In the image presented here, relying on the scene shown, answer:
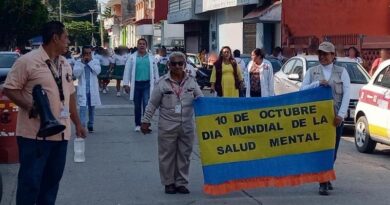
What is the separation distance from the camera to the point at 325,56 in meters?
9.36

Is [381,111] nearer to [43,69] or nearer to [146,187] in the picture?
[146,187]

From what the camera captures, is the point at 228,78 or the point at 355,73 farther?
the point at 355,73

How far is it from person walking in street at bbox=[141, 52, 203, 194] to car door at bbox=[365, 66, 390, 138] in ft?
13.8

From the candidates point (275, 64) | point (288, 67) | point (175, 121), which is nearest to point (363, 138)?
point (175, 121)

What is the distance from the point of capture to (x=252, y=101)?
897 cm

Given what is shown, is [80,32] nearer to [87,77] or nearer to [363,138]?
[87,77]

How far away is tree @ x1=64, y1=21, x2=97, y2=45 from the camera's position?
95.4 metres

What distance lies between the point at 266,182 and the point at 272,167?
189 mm

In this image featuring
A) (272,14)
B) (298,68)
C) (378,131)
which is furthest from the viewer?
(272,14)

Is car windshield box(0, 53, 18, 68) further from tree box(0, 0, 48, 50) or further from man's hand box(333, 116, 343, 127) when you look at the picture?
tree box(0, 0, 48, 50)

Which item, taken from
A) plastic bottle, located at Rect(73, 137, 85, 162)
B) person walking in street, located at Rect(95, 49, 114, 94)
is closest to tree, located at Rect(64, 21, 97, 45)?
person walking in street, located at Rect(95, 49, 114, 94)

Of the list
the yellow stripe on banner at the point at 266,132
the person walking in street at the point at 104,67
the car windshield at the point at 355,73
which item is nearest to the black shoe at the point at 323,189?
the yellow stripe on banner at the point at 266,132

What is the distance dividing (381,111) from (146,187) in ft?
15.0

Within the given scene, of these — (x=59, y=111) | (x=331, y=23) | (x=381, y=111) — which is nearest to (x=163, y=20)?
(x=331, y=23)
